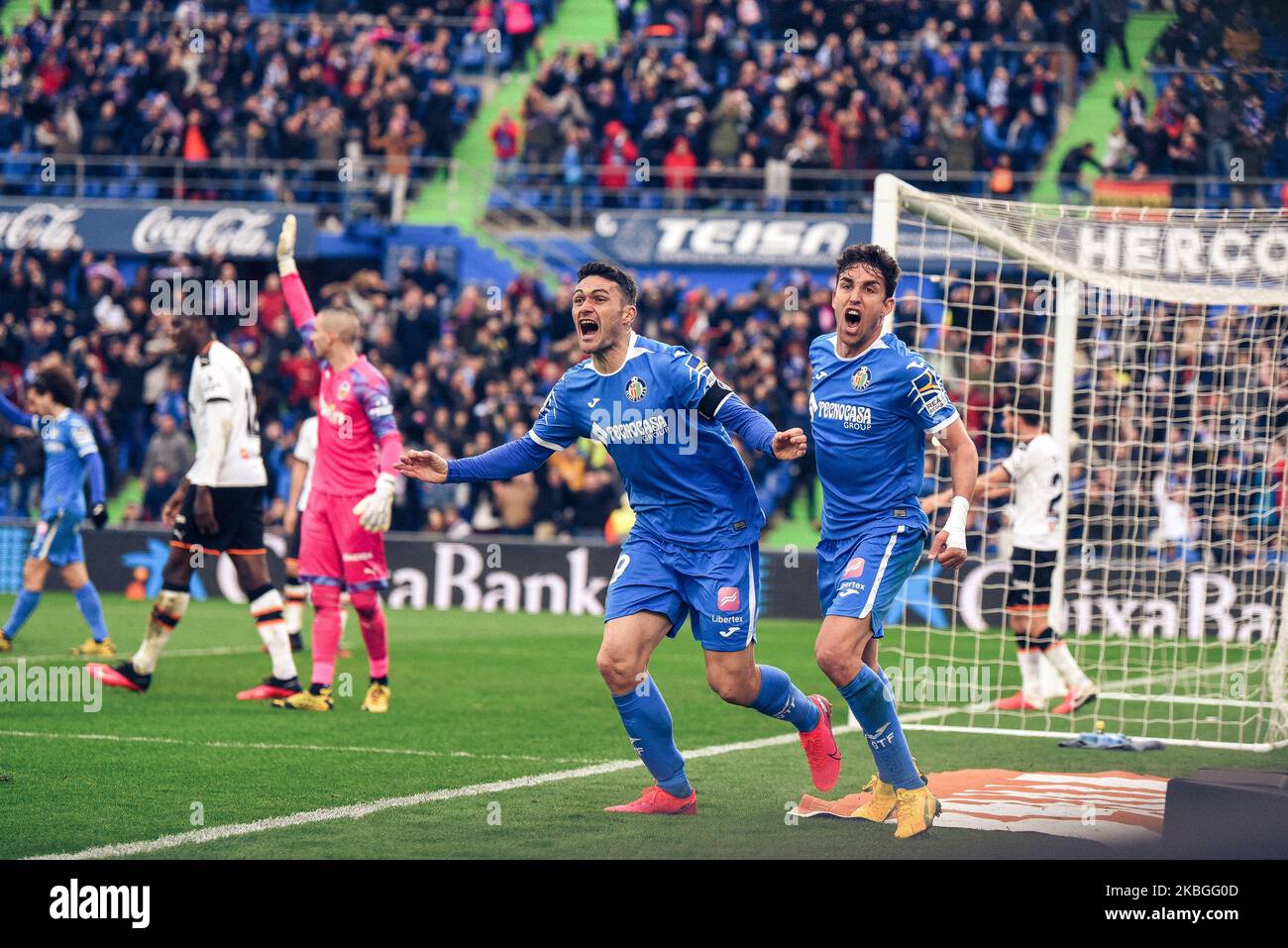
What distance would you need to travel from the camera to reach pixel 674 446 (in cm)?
724

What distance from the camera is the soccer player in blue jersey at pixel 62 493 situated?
13023mm

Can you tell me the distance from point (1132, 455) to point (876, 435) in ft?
40.7

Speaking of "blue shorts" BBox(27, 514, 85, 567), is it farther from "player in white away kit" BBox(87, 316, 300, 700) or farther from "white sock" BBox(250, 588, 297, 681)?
"white sock" BBox(250, 588, 297, 681)

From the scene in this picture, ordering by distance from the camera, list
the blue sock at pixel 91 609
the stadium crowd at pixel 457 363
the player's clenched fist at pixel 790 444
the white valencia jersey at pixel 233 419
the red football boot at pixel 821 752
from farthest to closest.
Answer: the stadium crowd at pixel 457 363 → the blue sock at pixel 91 609 → the white valencia jersey at pixel 233 419 → the red football boot at pixel 821 752 → the player's clenched fist at pixel 790 444

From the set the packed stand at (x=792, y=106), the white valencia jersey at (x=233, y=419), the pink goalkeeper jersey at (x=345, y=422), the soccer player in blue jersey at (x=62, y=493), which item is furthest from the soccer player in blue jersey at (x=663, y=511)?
the packed stand at (x=792, y=106)

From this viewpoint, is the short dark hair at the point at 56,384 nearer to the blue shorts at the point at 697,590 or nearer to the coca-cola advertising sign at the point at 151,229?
the blue shorts at the point at 697,590

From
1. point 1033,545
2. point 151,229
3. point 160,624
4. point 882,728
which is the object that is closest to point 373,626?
point 160,624

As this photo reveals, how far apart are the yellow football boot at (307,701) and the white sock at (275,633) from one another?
0.96ft

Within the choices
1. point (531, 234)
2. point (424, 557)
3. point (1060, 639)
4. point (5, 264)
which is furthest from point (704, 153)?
point (1060, 639)

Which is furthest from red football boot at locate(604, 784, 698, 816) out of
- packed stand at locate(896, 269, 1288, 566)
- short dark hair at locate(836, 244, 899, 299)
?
packed stand at locate(896, 269, 1288, 566)

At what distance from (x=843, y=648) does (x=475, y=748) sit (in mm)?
2984

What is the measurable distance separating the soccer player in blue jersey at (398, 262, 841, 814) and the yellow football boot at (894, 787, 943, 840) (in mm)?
787

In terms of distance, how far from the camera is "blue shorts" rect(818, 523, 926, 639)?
7.10 m

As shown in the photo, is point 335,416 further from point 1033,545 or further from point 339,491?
point 1033,545
